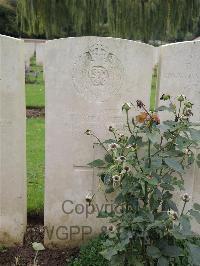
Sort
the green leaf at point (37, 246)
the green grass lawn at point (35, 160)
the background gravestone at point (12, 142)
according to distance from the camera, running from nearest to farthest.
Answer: the background gravestone at point (12, 142) < the green leaf at point (37, 246) < the green grass lawn at point (35, 160)

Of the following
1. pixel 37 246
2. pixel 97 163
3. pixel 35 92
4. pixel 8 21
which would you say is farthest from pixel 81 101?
pixel 8 21

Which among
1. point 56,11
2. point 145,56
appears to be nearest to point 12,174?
point 145,56

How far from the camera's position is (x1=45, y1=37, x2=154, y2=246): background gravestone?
278 cm

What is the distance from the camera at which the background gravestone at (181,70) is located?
2777 millimetres

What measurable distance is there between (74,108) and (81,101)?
7cm

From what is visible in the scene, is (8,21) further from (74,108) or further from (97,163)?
(97,163)

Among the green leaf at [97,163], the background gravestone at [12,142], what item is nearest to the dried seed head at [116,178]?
the green leaf at [97,163]

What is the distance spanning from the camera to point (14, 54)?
2.80 m

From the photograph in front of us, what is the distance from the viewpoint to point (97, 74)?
281cm

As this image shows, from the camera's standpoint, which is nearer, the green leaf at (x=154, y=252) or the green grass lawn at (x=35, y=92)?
the green leaf at (x=154, y=252)

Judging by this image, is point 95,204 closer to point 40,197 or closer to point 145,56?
point 40,197

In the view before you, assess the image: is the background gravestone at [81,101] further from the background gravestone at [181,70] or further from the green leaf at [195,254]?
the green leaf at [195,254]

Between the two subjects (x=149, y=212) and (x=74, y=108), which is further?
(x=74, y=108)

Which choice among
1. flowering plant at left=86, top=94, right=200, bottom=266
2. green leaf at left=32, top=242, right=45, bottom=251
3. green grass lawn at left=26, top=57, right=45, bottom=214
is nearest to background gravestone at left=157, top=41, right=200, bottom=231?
flowering plant at left=86, top=94, right=200, bottom=266
